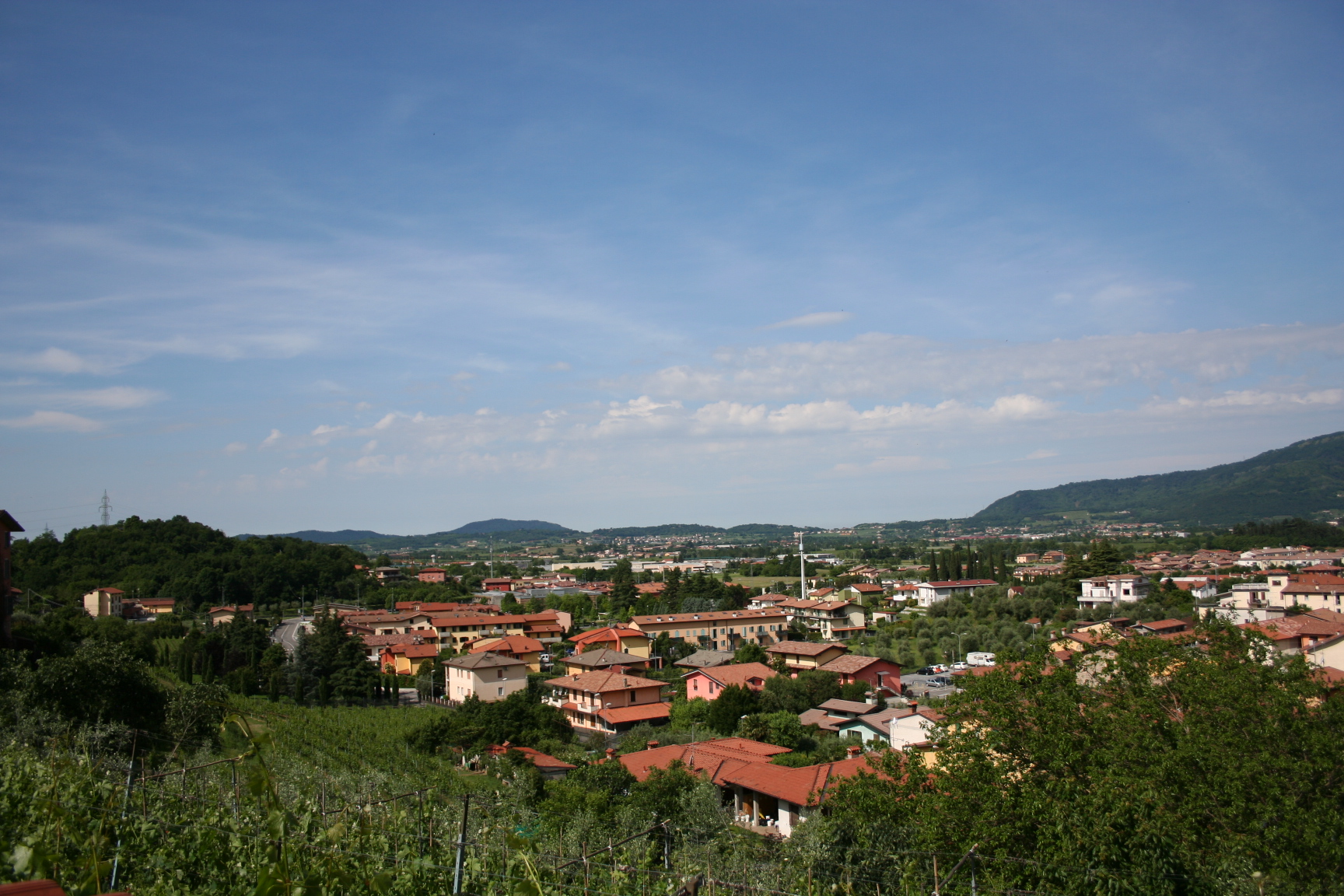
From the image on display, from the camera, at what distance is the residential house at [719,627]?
4681 cm

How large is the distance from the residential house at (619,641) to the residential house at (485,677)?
29.1 feet

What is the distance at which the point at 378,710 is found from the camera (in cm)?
3038

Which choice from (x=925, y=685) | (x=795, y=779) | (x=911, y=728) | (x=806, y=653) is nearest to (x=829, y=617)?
(x=806, y=653)

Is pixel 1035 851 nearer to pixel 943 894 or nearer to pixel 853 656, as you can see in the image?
pixel 943 894

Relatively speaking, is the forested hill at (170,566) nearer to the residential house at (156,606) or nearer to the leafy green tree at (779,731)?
the residential house at (156,606)

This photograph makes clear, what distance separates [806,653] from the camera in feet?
126

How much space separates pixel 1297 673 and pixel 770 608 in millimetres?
43783

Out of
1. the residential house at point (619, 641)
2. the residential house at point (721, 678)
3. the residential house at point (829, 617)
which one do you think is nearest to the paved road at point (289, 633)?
the residential house at point (619, 641)

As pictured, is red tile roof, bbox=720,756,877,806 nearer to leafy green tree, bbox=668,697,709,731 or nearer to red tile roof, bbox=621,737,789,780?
red tile roof, bbox=621,737,789,780

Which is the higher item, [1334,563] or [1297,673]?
[1297,673]

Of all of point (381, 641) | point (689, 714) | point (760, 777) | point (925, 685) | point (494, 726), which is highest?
point (760, 777)

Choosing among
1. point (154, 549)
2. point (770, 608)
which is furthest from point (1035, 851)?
point (154, 549)

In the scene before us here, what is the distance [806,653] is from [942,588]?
86.1ft

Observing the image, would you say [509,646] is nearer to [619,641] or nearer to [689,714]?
[619,641]
